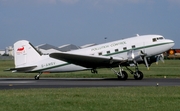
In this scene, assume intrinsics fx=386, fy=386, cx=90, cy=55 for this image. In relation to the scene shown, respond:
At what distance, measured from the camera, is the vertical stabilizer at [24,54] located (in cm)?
3500

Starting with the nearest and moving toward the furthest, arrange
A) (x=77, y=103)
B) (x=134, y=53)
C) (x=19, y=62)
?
(x=77, y=103)
(x=134, y=53)
(x=19, y=62)

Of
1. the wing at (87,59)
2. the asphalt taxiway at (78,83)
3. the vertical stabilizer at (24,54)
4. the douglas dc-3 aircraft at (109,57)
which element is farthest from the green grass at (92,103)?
the vertical stabilizer at (24,54)

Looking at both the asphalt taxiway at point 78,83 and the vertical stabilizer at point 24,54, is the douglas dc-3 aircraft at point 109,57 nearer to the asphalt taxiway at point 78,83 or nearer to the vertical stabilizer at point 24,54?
the vertical stabilizer at point 24,54

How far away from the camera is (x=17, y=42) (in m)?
35.3

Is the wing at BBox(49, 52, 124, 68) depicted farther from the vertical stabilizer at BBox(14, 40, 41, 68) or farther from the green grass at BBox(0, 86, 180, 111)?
the green grass at BBox(0, 86, 180, 111)

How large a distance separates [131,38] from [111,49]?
1.94 m

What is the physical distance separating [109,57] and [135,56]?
2.17m

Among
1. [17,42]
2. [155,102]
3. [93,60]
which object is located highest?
[17,42]

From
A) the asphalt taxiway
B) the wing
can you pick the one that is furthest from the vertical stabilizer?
the asphalt taxiway

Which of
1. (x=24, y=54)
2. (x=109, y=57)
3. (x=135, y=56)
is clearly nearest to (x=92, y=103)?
(x=109, y=57)

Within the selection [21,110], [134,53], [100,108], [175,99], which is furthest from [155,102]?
[134,53]

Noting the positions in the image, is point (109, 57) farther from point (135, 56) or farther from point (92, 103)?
point (92, 103)

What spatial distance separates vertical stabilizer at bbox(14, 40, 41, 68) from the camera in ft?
115

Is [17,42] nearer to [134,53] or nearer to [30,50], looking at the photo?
[30,50]
